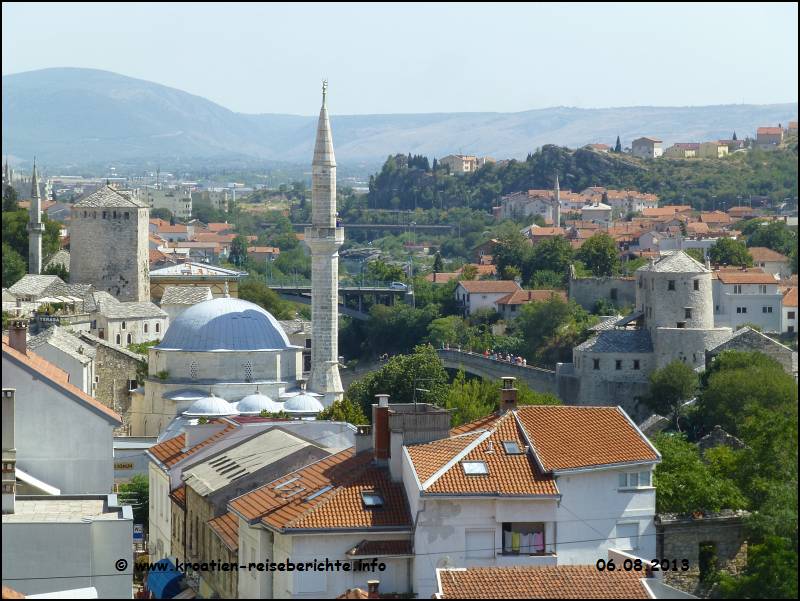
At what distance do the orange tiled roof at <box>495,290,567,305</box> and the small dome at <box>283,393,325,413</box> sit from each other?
119 feet

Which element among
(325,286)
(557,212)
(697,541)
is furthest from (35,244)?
(557,212)

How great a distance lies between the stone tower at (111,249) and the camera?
258ft

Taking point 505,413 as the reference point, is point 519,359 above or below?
below

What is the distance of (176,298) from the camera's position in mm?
76938

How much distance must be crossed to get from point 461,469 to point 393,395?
31392 mm

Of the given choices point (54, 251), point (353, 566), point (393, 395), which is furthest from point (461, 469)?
point (54, 251)

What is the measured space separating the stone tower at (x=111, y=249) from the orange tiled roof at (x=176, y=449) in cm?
4183

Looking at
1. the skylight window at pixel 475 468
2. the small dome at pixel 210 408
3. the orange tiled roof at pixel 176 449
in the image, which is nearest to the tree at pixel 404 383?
the small dome at pixel 210 408

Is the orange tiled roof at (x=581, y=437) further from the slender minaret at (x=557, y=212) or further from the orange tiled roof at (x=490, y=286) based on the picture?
the slender minaret at (x=557, y=212)

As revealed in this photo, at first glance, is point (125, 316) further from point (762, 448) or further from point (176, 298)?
point (762, 448)

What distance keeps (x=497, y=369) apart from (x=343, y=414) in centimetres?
2942

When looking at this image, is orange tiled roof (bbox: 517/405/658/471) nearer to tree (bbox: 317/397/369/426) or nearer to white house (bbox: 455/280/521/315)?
tree (bbox: 317/397/369/426)

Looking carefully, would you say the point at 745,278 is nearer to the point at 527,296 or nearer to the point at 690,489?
the point at 527,296

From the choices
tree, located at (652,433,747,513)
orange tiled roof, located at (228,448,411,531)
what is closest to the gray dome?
tree, located at (652,433,747,513)
